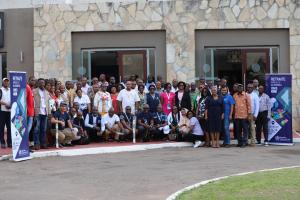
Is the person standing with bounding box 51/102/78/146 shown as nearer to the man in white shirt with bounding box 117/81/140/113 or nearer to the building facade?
the man in white shirt with bounding box 117/81/140/113

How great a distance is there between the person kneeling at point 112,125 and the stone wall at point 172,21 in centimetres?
462

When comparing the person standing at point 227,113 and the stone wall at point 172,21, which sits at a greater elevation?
the stone wall at point 172,21

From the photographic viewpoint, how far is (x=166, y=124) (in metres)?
18.2

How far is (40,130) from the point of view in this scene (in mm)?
16078

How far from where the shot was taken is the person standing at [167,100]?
18469 millimetres

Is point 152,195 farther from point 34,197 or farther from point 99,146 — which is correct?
point 99,146

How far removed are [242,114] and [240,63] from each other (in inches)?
196

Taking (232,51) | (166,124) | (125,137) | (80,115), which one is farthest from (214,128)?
(232,51)

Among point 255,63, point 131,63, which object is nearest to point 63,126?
point 131,63

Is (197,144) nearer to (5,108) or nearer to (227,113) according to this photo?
(227,113)

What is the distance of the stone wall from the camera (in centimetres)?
2197

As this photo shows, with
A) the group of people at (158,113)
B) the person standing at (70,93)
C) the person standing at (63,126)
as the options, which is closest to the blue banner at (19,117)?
the person standing at (63,126)

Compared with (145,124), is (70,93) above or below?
above

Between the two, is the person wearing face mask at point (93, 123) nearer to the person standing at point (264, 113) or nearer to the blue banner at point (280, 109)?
the person standing at point (264, 113)
